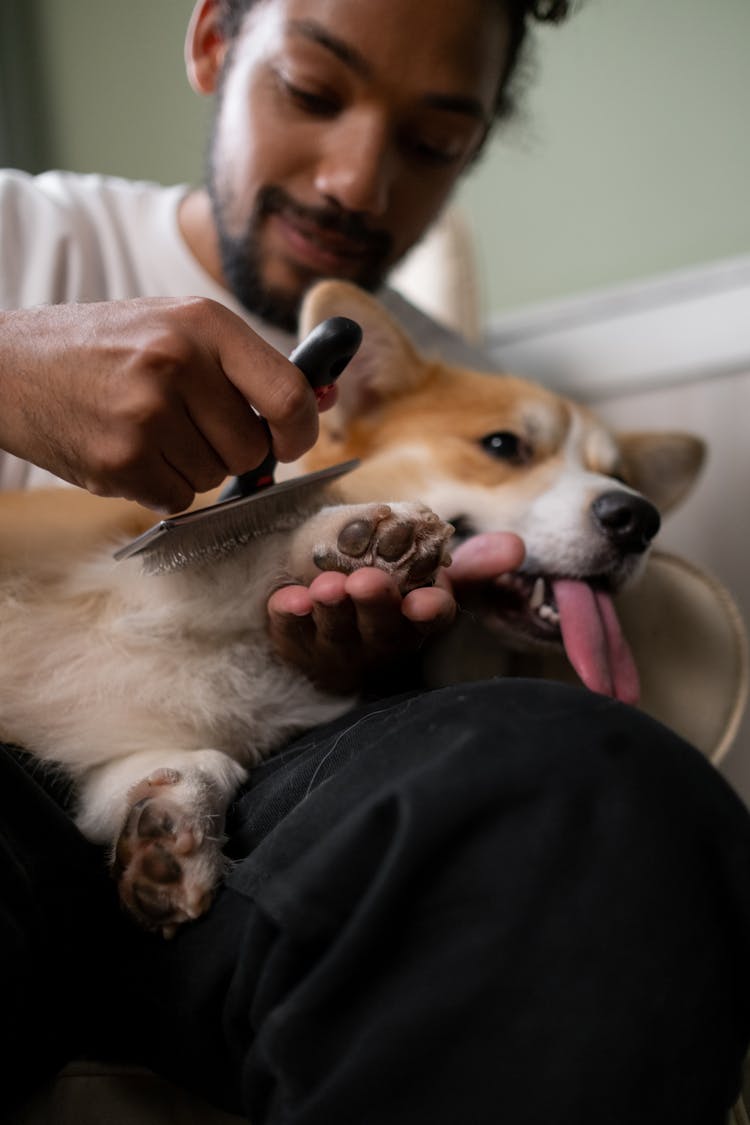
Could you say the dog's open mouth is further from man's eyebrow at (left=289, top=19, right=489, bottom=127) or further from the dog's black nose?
man's eyebrow at (left=289, top=19, right=489, bottom=127)

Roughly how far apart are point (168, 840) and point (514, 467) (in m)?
0.73

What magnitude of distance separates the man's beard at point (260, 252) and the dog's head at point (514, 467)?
224 mm

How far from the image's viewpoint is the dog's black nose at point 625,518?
3.37 ft

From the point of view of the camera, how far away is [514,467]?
1.17 metres

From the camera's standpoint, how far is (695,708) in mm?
1065

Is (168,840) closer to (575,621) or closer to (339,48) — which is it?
(575,621)

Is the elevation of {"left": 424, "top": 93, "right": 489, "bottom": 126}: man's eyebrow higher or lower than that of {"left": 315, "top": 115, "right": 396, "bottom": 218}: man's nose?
higher

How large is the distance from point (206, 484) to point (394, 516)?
158mm

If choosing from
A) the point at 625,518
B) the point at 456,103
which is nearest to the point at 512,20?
the point at 456,103

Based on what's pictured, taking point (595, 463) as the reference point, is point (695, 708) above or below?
below

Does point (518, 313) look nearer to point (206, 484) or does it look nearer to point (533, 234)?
point (533, 234)

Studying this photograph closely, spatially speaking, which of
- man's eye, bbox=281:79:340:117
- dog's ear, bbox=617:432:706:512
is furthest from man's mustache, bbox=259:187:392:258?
dog's ear, bbox=617:432:706:512

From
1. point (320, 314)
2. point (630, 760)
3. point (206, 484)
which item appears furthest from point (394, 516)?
point (320, 314)

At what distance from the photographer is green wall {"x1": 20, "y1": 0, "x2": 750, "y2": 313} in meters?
1.74
